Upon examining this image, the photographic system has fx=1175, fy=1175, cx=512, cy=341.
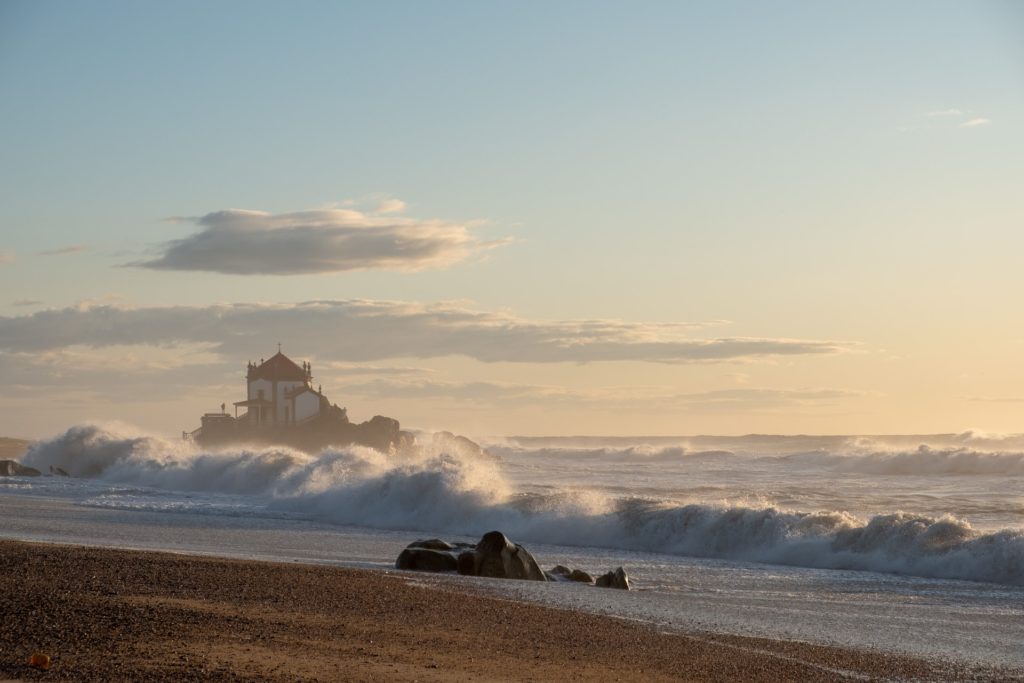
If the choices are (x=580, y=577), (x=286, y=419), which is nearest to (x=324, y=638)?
(x=580, y=577)

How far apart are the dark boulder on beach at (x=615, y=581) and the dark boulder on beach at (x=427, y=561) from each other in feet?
8.84

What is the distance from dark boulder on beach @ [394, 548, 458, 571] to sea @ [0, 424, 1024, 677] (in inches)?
12.7

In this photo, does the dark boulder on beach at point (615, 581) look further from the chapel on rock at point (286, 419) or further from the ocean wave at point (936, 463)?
the chapel on rock at point (286, 419)

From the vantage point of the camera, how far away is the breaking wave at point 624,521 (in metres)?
22.9

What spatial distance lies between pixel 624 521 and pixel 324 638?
57.8ft

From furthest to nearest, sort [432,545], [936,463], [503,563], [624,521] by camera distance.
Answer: [936,463] → [624,521] → [432,545] → [503,563]

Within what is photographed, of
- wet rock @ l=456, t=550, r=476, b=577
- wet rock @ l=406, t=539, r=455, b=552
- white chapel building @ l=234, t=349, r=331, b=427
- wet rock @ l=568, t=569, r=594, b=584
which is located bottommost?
wet rock @ l=568, t=569, r=594, b=584

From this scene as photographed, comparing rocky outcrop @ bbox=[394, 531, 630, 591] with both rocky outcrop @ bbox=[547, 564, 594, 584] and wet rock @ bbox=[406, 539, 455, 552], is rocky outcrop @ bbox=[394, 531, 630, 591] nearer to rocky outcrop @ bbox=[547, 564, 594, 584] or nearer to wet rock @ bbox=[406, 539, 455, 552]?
rocky outcrop @ bbox=[547, 564, 594, 584]

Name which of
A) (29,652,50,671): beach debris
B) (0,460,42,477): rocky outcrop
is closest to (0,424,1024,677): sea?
(29,652,50,671): beach debris

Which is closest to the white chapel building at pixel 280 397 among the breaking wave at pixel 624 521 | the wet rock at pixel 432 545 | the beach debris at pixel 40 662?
the breaking wave at pixel 624 521

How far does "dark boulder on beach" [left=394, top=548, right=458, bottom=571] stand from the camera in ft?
65.6

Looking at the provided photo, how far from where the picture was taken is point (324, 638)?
11555 mm

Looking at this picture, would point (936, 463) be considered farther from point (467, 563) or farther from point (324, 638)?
point (324, 638)

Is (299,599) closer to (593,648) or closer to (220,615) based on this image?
(220,615)
